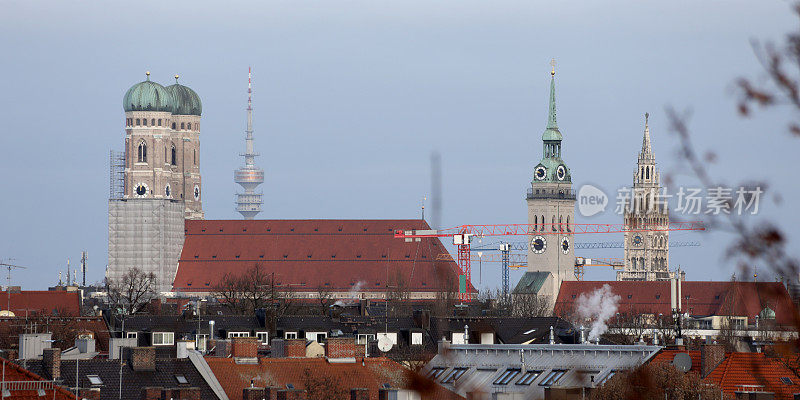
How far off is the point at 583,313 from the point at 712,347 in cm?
12693

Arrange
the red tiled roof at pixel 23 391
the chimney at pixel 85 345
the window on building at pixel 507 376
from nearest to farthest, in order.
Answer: the red tiled roof at pixel 23 391, the window on building at pixel 507 376, the chimney at pixel 85 345

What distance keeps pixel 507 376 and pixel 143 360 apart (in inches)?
387

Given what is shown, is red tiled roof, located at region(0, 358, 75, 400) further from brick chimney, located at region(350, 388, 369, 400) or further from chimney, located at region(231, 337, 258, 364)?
chimney, located at region(231, 337, 258, 364)

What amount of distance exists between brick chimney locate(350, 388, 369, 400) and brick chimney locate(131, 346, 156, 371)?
200 inches

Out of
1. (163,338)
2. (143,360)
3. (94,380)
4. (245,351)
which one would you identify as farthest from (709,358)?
(163,338)

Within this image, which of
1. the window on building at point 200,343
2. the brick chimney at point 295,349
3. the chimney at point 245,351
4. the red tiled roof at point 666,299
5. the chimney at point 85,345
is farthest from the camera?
the red tiled roof at point 666,299

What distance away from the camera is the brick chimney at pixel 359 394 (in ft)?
151

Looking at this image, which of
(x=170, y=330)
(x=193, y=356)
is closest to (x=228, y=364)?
(x=193, y=356)

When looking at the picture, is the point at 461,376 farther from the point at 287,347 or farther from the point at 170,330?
the point at 170,330

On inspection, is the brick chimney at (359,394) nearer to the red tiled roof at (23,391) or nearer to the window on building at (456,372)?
the window on building at (456,372)

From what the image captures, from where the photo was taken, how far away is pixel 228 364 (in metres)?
49.1

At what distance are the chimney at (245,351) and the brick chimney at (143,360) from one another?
3450 millimetres

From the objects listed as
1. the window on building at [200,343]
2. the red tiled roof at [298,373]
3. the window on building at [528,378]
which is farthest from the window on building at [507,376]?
the window on building at [200,343]

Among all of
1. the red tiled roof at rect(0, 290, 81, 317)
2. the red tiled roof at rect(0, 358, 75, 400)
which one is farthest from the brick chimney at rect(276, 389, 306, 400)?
the red tiled roof at rect(0, 290, 81, 317)
